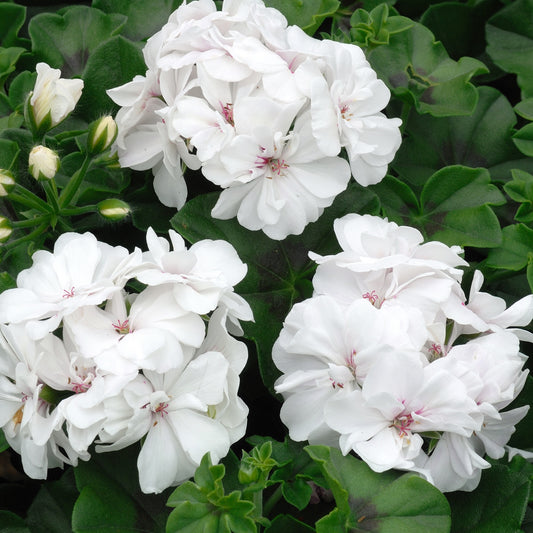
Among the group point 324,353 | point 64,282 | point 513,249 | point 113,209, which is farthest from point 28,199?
point 513,249

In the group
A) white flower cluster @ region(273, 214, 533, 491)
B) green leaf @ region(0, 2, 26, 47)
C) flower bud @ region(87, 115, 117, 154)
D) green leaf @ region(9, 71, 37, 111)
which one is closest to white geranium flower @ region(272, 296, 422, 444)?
white flower cluster @ region(273, 214, 533, 491)

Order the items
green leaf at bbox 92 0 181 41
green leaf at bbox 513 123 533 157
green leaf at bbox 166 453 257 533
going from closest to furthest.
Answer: green leaf at bbox 166 453 257 533 < green leaf at bbox 513 123 533 157 < green leaf at bbox 92 0 181 41

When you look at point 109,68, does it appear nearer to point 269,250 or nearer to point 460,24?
point 269,250

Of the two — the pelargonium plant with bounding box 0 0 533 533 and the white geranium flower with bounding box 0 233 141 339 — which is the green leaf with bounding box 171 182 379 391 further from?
the white geranium flower with bounding box 0 233 141 339

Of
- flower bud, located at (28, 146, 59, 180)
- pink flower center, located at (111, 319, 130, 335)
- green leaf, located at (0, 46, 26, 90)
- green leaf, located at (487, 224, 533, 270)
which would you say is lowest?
green leaf, located at (487, 224, 533, 270)

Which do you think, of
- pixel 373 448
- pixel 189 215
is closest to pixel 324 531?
pixel 373 448

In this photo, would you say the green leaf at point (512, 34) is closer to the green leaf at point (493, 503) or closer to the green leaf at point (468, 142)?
the green leaf at point (468, 142)

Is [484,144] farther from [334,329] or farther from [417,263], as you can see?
[334,329]
